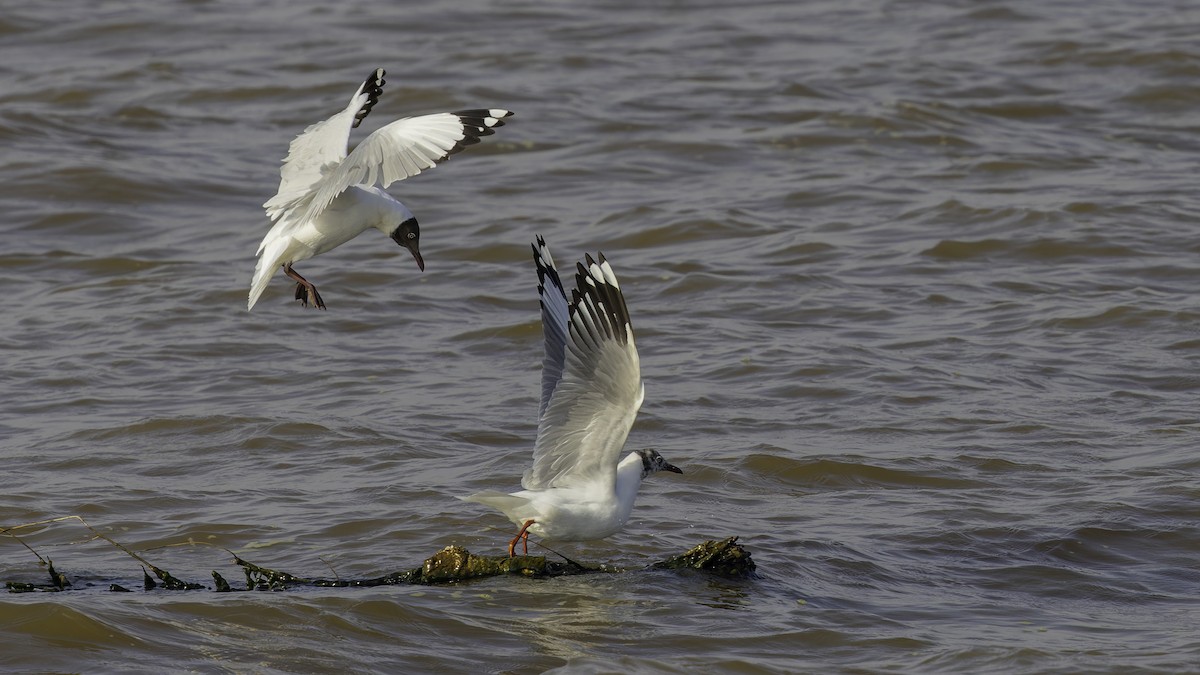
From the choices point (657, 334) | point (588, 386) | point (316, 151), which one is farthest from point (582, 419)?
point (657, 334)

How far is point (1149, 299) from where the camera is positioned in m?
10.5

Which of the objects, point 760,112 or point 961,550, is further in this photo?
point 760,112

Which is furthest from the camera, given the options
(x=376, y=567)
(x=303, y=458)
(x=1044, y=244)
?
(x=1044, y=244)

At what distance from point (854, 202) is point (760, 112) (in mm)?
2396

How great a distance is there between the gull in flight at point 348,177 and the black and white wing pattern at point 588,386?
0.63m

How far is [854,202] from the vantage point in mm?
12688

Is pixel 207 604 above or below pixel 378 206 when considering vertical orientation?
below

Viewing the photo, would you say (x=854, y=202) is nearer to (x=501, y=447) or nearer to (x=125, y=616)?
(x=501, y=447)

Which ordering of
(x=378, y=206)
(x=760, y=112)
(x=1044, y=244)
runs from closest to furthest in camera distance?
1. (x=378, y=206)
2. (x=1044, y=244)
3. (x=760, y=112)

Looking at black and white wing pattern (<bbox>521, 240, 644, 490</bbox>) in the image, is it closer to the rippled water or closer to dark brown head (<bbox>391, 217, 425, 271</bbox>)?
the rippled water

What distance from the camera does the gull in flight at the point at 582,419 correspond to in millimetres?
5746

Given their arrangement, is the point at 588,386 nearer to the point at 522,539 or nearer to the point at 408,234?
the point at 522,539

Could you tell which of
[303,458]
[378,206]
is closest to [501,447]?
[303,458]

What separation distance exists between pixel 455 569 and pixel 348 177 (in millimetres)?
1512
